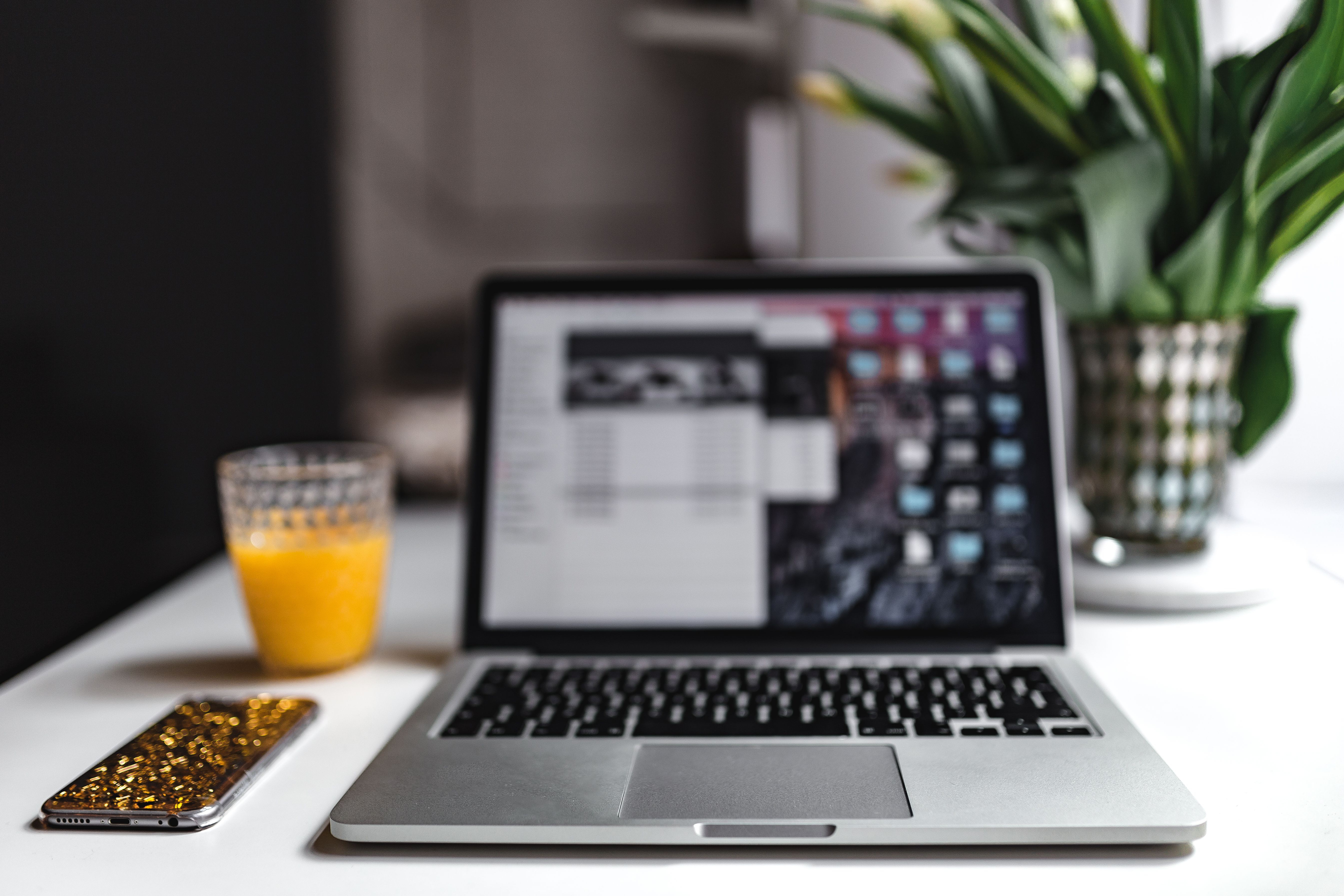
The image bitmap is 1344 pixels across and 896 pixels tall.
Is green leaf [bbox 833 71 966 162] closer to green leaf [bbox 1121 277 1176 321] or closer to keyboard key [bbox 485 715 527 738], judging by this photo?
green leaf [bbox 1121 277 1176 321]

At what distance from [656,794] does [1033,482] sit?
336 millimetres

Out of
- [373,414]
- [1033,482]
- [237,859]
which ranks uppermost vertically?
[373,414]

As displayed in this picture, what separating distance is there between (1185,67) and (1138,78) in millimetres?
27

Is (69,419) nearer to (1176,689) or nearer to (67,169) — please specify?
(67,169)

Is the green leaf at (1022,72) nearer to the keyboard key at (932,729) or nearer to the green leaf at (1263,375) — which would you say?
the green leaf at (1263,375)

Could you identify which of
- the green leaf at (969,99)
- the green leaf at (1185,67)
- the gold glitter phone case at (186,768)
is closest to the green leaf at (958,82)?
the green leaf at (969,99)

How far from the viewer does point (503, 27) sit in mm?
2732

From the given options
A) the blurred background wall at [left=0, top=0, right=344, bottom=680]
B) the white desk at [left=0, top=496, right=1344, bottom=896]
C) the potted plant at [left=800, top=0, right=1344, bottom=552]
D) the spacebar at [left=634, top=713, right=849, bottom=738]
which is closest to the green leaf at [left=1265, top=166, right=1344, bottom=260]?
the potted plant at [left=800, top=0, right=1344, bottom=552]

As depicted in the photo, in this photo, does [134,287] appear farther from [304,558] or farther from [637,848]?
[637,848]

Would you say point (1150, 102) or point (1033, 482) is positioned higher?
point (1150, 102)

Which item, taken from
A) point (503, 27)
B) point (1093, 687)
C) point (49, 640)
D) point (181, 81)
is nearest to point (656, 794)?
point (1093, 687)

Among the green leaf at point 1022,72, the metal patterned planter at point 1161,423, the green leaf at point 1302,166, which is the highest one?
the green leaf at point 1022,72

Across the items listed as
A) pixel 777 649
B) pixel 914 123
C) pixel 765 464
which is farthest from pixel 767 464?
pixel 914 123

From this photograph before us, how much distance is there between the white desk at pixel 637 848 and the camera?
0.41 m
